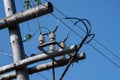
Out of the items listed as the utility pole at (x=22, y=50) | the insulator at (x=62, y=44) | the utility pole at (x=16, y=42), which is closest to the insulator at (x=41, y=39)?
the utility pole at (x=22, y=50)

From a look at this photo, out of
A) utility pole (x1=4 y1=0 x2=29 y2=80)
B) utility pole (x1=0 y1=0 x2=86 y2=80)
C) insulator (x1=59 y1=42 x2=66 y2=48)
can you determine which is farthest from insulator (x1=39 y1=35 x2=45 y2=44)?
utility pole (x1=4 y1=0 x2=29 y2=80)

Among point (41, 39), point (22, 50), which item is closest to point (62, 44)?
point (41, 39)

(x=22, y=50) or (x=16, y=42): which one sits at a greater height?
(x=16, y=42)

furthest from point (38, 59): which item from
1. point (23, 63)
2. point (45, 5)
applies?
point (45, 5)

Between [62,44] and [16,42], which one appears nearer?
[62,44]

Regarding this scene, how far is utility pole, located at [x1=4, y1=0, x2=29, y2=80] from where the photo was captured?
39.7ft

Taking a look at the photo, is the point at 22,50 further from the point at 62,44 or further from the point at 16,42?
the point at 62,44

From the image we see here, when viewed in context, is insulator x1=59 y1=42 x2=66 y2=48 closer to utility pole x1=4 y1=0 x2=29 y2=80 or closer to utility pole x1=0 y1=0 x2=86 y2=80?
utility pole x1=0 y1=0 x2=86 y2=80

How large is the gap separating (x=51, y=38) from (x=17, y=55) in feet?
3.40

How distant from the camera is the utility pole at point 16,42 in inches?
476

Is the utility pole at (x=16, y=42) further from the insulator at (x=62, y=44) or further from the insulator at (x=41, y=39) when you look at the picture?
the insulator at (x=62, y=44)

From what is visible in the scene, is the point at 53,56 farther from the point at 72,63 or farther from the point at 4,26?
the point at 4,26

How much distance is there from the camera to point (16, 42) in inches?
485

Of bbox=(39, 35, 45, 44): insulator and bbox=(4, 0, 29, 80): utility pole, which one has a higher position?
bbox=(4, 0, 29, 80): utility pole
